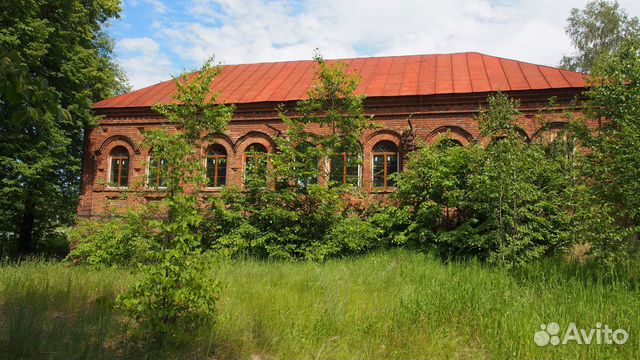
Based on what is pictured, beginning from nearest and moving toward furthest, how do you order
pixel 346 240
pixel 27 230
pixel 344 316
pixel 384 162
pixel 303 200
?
pixel 344 316 < pixel 346 240 < pixel 303 200 < pixel 384 162 < pixel 27 230

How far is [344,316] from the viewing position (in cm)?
584

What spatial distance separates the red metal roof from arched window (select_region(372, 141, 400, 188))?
1.87 m

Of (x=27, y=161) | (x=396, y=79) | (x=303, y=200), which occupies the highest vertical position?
(x=396, y=79)

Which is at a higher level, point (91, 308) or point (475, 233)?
point (475, 233)

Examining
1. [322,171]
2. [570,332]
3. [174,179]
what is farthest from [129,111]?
[570,332]

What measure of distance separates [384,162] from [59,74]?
11.9 metres

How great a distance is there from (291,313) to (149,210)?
258 cm

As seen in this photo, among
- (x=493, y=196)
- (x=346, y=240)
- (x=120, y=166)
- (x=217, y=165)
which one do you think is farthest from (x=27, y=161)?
(x=493, y=196)

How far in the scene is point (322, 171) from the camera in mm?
12398

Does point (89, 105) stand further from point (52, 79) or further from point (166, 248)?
point (166, 248)

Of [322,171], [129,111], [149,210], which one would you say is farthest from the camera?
[129,111]

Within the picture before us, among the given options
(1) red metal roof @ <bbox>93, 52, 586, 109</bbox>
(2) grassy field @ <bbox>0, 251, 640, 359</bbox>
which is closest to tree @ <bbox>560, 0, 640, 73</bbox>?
(1) red metal roof @ <bbox>93, 52, 586, 109</bbox>

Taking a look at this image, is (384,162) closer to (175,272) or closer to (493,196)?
(493,196)

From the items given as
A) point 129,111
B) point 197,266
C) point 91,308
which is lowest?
point 91,308
